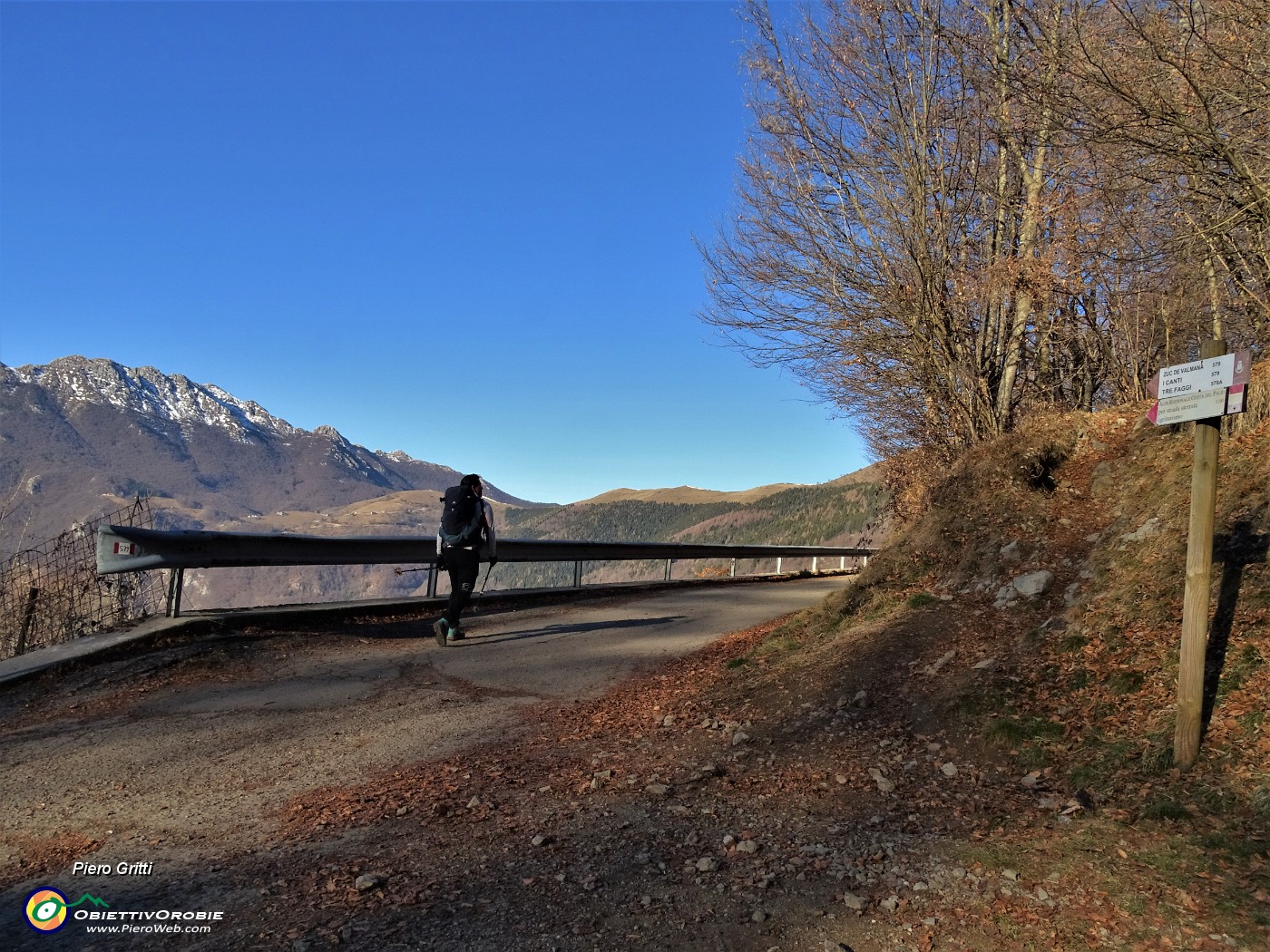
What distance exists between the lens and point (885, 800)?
4121 mm

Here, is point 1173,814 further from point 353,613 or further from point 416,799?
point 353,613

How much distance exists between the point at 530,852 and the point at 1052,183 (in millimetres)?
11480

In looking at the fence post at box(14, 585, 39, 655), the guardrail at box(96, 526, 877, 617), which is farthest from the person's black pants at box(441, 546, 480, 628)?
the fence post at box(14, 585, 39, 655)

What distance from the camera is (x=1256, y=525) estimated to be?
18.9 ft

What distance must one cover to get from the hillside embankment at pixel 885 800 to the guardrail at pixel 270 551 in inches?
171

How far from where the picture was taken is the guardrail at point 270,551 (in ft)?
25.9

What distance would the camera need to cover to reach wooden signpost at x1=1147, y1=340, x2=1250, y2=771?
3.99 meters

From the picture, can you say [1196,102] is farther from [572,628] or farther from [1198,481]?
[572,628]

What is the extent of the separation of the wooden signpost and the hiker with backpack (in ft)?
21.7

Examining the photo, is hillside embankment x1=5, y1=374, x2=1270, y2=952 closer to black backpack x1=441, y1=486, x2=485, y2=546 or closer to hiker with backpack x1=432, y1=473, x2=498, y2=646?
hiker with backpack x1=432, y1=473, x2=498, y2=646

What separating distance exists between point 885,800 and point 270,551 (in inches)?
308

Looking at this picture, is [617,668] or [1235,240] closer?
[617,668]

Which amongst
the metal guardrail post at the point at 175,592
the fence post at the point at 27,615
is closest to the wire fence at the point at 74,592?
the fence post at the point at 27,615

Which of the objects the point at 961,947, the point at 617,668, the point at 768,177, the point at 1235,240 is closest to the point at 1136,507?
the point at 1235,240
